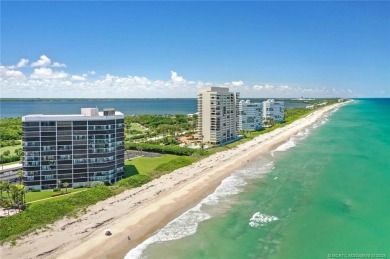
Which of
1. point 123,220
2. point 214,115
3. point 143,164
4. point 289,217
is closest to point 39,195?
point 123,220

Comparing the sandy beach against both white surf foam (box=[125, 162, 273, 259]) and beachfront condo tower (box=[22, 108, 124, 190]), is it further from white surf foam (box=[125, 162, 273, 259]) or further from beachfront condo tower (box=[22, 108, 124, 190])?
beachfront condo tower (box=[22, 108, 124, 190])

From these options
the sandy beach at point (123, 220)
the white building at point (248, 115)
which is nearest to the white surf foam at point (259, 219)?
the sandy beach at point (123, 220)

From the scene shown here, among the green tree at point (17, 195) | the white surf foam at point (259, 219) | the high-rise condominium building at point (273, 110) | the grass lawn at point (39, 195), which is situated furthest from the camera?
the high-rise condominium building at point (273, 110)

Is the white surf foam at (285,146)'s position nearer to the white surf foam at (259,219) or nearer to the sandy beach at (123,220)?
the sandy beach at (123,220)

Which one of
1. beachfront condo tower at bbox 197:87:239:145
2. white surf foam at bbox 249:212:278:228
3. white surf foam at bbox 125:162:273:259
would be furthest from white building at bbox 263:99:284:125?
white surf foam at bbox 249:212:278:228

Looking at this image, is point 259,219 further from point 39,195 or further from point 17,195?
point 39,195

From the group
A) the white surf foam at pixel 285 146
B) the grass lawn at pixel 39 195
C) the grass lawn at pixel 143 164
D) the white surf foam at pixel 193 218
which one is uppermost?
the white surf foam at pixel 285 146
